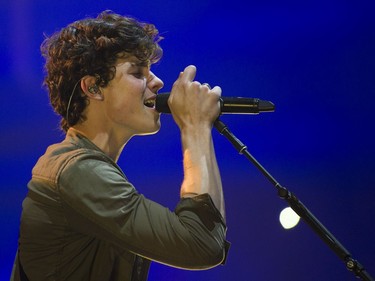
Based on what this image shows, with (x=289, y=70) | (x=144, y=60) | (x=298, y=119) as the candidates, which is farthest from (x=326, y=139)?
(x=144, y=60)

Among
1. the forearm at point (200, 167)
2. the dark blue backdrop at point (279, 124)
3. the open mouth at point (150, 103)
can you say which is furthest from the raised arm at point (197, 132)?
the dark blue backdrop at point (279, 124)

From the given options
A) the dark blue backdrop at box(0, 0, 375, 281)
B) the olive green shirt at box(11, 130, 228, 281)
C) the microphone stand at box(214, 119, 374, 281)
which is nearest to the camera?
the olive green shirt at box(11, 130, 228, 281)

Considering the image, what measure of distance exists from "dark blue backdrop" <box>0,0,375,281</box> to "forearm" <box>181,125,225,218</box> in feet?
3.83

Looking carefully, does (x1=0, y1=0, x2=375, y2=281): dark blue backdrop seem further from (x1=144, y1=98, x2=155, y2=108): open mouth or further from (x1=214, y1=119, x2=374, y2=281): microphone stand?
(x1=214, y1=119, x2=374, y2=281): microphone stand

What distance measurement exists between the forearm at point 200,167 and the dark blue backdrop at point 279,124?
1168 mm

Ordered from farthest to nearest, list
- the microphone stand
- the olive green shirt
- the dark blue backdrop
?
1. the dark blue backdrop
2. the microphone stand
3. the olive green shirt

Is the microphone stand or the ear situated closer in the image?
the microphone stand

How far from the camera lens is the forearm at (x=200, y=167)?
1.15 meters

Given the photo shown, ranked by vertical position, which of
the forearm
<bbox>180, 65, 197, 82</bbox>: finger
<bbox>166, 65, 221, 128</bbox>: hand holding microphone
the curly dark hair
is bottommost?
the forearm

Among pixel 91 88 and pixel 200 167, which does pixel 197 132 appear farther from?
pixel 91 88

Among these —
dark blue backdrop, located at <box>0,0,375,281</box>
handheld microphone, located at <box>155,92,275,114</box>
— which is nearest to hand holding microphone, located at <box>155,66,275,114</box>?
handheld microphone, located at <box>155,92,275,114</box>

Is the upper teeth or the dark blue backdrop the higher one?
the dark blue backdrop

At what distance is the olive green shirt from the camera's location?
1083mm

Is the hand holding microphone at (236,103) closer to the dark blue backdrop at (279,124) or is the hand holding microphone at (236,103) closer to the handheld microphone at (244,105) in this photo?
the handheld microphone at (244,105)
